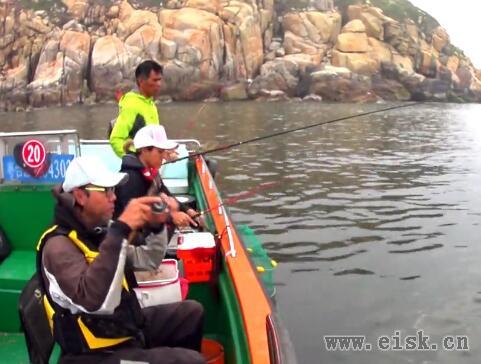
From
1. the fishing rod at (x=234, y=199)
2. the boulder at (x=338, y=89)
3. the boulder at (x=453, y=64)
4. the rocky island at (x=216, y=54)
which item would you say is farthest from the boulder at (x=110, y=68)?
the boulder at (x=453, y=64)

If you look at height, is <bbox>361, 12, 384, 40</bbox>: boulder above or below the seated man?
above

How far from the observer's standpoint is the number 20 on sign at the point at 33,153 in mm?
5645

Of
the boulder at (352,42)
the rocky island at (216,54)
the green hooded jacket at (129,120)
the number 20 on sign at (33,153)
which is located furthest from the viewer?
the boulder at (352,42)

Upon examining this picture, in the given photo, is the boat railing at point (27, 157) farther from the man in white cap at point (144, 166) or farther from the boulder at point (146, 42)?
the boulder at point (146, 42)

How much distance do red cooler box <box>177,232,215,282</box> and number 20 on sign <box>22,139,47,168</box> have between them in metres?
2.05

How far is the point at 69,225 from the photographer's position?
113 inches

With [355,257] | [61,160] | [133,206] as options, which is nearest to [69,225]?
[133,206]

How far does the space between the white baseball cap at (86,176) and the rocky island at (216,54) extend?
46664 millimetres

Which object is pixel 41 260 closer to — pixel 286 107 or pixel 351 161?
pixel 351 161

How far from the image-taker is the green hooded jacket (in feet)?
18.9

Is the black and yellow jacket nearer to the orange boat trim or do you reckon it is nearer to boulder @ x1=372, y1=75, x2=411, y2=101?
the orange boat trim

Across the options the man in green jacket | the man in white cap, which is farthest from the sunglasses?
the man in green jacket

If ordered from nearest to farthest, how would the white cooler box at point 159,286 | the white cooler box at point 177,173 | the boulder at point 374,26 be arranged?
the white cooler box at point 159,286
the white cooler box at point 177,173
the boulder at point 374,26

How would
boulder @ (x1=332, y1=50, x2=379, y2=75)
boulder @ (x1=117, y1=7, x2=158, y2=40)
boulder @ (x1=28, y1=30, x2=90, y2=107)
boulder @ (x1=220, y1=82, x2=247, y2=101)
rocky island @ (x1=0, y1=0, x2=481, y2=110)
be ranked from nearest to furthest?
1. boulder @ (x1=28, y1=30, x2=90, y2=107)
2. rocky island @ (x1=0, y1=0, x2=481, y2=110)
3. boulder @ (x1=220, y1=82, x2=247, y2=101)
4. boulder @ (x1=117, y1=7, x2=158, y2=40)
5. boulder @ (x1=332, y1=50, x2=379, y2=75)
